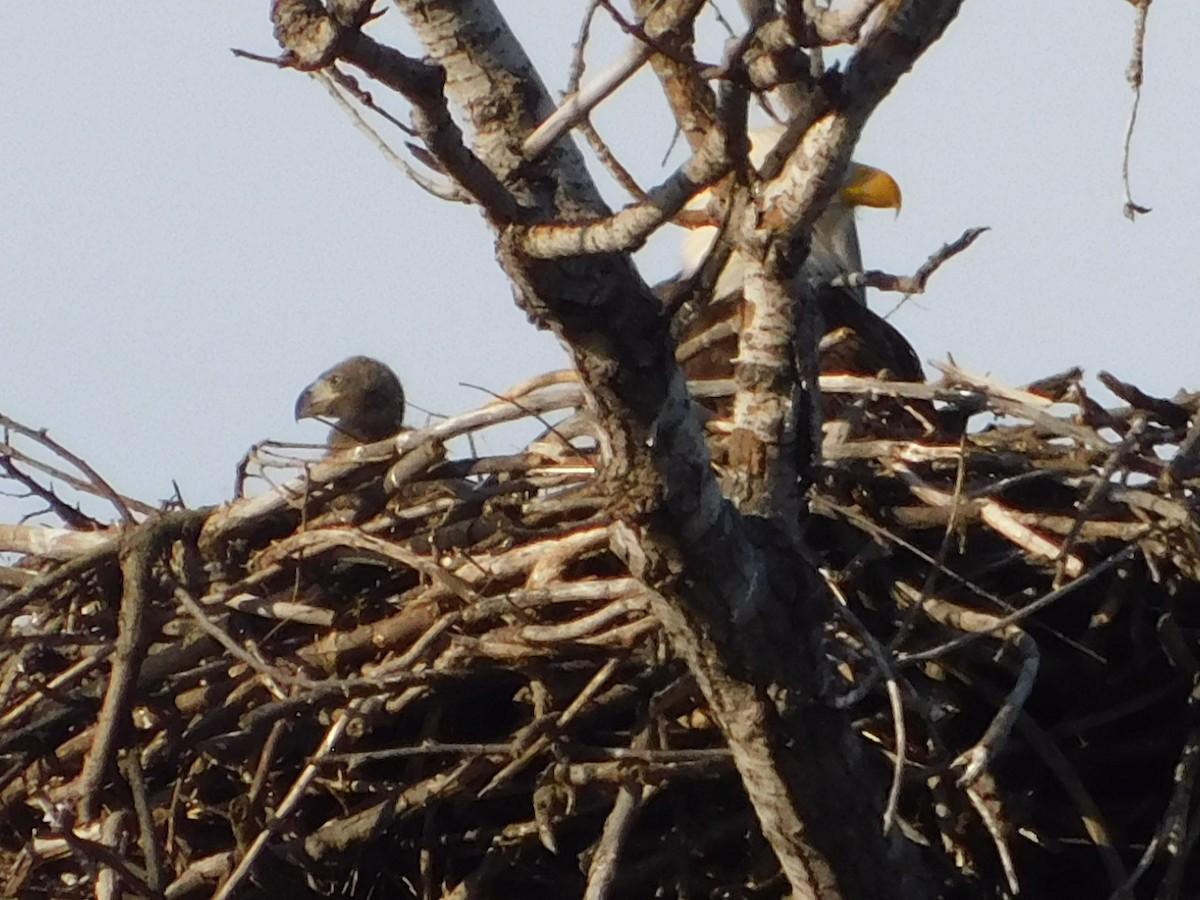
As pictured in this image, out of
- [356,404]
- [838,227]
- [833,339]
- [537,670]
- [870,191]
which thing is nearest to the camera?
[537,670]

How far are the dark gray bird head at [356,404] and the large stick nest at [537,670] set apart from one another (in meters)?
1.14

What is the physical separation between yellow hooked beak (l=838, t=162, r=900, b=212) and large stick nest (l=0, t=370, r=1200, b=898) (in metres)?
1.53

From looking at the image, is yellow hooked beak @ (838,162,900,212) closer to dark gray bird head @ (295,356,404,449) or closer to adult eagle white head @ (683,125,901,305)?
adult eagle white head @ (683,125,901,305)

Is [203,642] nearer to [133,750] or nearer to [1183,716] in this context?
[133,750]

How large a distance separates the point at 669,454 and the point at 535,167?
45 centimetres

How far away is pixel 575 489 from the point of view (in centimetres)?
372

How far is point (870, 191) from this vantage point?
544cm

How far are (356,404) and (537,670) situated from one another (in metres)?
1.82

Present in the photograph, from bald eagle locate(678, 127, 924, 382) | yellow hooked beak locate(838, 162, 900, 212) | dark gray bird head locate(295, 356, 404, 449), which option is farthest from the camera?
yellow hooked beak locate(838, 162, 900, 212)

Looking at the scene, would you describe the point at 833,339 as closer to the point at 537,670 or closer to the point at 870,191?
the point at 870,191

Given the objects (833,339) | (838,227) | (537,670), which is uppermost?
(838,227)

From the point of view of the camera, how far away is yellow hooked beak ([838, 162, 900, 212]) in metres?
5.43

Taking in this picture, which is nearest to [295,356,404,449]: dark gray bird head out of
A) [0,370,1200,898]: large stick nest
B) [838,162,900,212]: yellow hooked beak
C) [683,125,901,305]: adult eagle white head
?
[683,125,901,305]: adult eagle white head

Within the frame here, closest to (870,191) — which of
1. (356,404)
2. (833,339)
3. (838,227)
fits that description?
(838,227)
